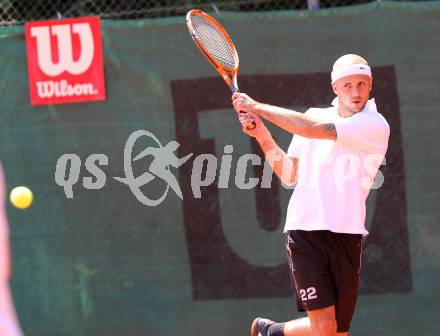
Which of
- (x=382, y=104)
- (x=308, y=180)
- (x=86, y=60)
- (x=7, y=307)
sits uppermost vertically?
(x=86, y=60)

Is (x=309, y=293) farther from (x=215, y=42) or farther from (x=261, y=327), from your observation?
(x=215, y=42)

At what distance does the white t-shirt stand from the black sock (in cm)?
63

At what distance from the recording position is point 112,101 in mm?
5738

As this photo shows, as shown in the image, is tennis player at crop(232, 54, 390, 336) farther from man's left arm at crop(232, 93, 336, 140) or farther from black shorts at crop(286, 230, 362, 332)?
man's left arm at crop(232, 93, 336, 140)

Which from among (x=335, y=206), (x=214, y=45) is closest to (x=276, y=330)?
(x=335, y=206)

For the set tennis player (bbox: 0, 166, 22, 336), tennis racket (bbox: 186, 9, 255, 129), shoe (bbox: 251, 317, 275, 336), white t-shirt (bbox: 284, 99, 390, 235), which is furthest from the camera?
tennis player (bbox: 0, 166, 22, 336)

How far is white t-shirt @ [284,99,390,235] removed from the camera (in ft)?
14.4

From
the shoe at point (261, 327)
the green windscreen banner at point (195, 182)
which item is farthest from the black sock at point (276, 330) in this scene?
the green windscreen banner at point (195, 182)

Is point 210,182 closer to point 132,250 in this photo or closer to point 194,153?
point 194,153

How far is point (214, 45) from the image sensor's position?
478 cm

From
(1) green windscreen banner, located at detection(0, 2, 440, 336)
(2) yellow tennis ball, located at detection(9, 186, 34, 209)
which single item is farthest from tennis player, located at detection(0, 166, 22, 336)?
(2) yellow tennis ball, located at detection(9, 186, 34, 209)

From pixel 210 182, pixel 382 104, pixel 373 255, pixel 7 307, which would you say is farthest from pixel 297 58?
pixel 7 307

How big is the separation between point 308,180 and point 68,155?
1904 mm

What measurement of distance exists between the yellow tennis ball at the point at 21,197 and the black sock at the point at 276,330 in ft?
5.84
